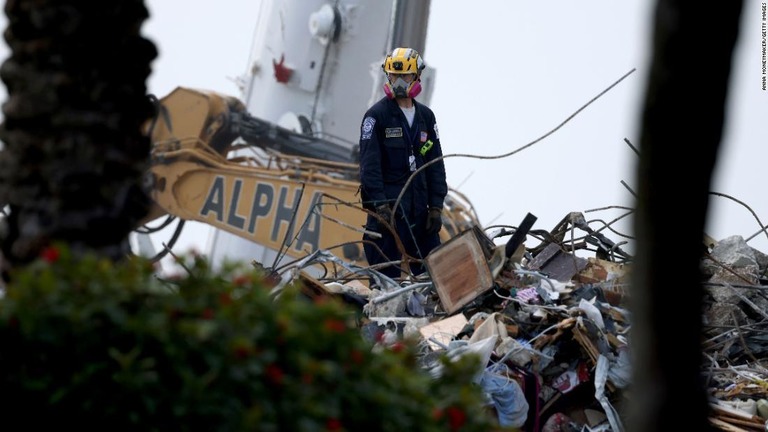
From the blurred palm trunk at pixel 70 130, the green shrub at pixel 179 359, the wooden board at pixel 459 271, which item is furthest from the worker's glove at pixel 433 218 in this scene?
A: the green shrub at pixel 179 359

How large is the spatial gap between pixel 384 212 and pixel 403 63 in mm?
1068

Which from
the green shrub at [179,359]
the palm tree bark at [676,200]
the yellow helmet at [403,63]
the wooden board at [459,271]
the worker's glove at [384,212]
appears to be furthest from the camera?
Result: the yellow helmet at [403,63]

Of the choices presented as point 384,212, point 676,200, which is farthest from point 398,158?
point 676,200

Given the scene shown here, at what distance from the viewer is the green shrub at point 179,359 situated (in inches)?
176

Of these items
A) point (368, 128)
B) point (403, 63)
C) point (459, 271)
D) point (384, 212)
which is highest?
point (403, 63)

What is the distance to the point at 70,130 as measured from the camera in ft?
17.9

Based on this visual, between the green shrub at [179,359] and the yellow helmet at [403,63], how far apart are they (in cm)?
744

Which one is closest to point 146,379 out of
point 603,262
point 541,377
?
point 541,377

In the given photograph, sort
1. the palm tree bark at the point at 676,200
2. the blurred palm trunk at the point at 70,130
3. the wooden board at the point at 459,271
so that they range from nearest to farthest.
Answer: the palm tree bark at the point at 676,200 → the blurred palm trunk at the point at 70,130 → the wooden board at the point at 459,271

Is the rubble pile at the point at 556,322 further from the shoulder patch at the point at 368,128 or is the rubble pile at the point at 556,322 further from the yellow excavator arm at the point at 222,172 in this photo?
the yellow excavator arm at the point at 222,172

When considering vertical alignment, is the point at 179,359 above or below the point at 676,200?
below

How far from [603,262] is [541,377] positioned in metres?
2.19

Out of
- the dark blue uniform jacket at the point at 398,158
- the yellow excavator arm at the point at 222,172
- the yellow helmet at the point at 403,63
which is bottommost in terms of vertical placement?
the yellow excavator arm at the point at 222,172

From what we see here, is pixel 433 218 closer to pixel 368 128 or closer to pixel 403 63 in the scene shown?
pixel 368 128
